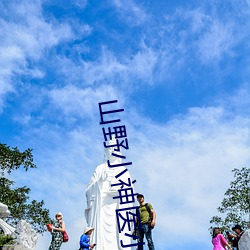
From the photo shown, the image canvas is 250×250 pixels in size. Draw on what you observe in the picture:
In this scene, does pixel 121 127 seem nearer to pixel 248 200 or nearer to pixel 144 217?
pixel 144 217

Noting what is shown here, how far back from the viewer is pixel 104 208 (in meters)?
13.4

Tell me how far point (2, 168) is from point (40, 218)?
2.86m

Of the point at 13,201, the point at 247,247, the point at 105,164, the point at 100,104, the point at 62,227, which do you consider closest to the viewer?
the point at 247,247

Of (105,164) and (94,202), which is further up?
(105,164)

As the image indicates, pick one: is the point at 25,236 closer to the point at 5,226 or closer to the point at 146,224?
the point at 5,226

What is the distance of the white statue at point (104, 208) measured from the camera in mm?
12906

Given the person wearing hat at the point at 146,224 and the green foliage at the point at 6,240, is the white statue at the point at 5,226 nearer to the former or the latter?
the green foliage at the point at 6,240

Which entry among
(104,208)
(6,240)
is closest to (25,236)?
(6,240)

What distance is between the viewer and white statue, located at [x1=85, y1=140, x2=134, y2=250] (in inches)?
508

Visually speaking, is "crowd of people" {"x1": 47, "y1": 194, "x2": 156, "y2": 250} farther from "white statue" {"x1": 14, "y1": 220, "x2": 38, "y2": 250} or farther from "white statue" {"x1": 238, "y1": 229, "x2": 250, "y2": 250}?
"white statue" {"x1": 238, "y1": 229, "x2": 250, "y2": 250}

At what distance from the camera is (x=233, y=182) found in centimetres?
1917

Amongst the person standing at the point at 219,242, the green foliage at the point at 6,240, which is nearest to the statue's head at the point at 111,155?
the green foliage at the point at 6,240

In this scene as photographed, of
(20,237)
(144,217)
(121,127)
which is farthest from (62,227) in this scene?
(121,127)

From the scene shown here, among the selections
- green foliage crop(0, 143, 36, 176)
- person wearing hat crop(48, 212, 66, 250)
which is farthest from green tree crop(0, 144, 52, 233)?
person wearing hat crop(48, 212, 66, 250)
